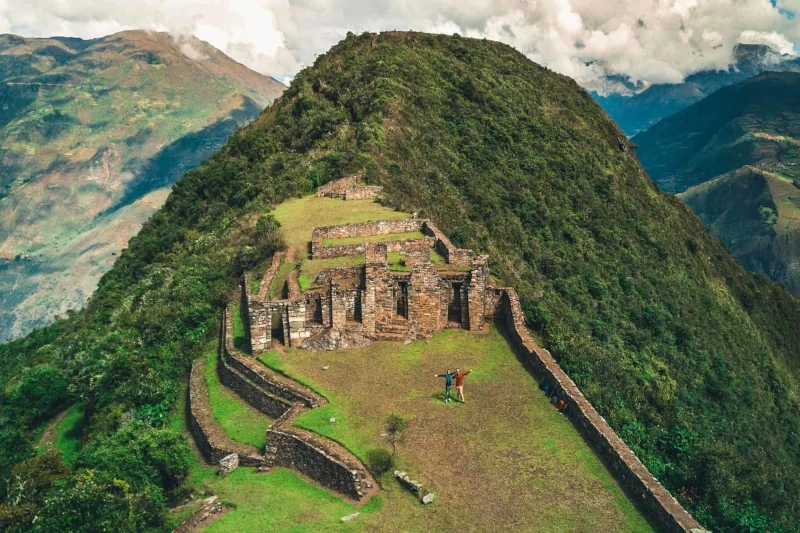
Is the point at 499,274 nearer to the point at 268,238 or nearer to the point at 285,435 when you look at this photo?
the point at 268,238

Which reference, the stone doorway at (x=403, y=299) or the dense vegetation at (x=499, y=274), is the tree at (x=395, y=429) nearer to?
the dense vegetation at (x=499, y=274)

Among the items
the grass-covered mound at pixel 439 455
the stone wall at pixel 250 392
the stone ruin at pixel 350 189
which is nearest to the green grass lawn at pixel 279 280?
the stone wall at pixel 250 392

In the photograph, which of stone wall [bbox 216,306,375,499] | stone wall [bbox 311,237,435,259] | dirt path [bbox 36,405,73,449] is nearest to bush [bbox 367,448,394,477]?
stone wall [bbox 216,306,375,499]

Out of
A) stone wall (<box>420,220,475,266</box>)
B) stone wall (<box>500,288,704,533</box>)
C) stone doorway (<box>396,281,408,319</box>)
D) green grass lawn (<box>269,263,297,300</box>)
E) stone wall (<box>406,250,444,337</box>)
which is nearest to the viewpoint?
stone wall (<box>500,288,704,533</box>)

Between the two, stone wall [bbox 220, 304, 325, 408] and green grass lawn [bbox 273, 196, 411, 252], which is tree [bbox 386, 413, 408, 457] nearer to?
stone wall [bbox 220, 304, 325, 408]

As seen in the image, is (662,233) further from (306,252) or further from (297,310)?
(297,310)

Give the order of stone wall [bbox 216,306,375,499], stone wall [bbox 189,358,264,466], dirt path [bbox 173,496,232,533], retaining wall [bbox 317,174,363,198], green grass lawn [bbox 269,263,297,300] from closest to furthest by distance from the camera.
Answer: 1. dirt path [bbox 173,496,232,533]
2. stone wall [bbox 216,306,375,499]
3. stone wall [bbox 189,358,264,466]
4. green grass lawn [bbox 269,263,297,300]
5. retaining wall [bbox 317,174,363,198]

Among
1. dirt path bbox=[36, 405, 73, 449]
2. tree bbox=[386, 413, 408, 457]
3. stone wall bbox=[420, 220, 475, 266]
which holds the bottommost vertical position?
dirt path bbox=[36, 405, 73, 449]

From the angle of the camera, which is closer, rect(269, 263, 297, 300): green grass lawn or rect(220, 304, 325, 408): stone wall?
rect(220, 304, 325, 408): stone wall
